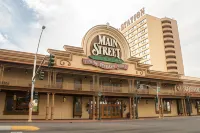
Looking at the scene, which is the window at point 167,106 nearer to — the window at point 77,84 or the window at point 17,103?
the window at point 77,84

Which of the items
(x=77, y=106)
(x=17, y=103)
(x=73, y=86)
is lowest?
(x=77, y=106)

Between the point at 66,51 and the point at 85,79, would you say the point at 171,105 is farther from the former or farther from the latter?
the point at 66,51

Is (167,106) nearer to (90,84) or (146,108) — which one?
(146,108)

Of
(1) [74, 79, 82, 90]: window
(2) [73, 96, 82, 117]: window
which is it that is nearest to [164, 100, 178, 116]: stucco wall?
(2) [73, 96, 82, 117]: window

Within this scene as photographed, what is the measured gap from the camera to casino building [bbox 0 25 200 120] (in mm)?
26750

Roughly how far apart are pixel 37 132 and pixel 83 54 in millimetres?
20655

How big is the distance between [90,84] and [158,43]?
65.7m

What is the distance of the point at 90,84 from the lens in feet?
107

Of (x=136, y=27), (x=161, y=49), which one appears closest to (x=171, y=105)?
(x=161, y=49)

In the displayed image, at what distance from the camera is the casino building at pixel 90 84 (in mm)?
26750

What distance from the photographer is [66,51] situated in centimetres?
3091

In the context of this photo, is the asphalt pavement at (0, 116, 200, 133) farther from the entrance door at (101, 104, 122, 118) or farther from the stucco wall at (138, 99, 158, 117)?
the stucco wall at (138, 99, 158, 117)

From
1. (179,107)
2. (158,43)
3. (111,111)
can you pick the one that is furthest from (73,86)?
(158,43)

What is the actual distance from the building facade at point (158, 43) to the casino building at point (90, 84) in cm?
4687
